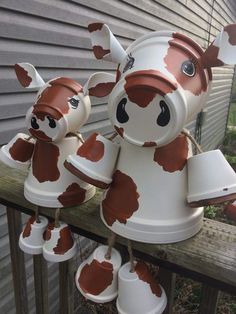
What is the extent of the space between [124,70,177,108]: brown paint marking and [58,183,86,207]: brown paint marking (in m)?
0.37

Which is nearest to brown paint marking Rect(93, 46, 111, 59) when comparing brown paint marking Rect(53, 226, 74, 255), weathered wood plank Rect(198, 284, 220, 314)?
brown paint marking Rect(53, 226, 74, 255)

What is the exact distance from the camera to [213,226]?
2.63 ft

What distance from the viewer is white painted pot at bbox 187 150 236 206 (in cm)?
62

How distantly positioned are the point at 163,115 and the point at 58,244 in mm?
462

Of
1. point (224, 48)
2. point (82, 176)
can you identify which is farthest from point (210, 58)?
point (82, 176)

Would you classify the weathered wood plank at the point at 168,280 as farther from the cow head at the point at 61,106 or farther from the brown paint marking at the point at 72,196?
the cow head at the point at 61,106

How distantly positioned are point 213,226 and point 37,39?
61.8 inches

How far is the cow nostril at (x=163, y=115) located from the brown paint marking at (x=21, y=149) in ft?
1.59

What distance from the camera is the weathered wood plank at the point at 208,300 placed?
2.45 feet

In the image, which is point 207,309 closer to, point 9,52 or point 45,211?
point 45,211

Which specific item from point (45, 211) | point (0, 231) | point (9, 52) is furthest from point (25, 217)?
point (45, 211)

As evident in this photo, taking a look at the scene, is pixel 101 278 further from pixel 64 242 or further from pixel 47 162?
pixel 47 162

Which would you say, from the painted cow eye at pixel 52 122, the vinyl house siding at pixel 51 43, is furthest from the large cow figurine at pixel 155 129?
the vinyl house siding at pixel 51 43

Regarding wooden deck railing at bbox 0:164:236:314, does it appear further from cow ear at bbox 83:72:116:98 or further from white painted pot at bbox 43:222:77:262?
cow ear at bbox 83:72:116:98
